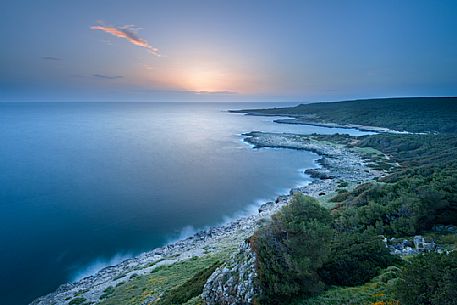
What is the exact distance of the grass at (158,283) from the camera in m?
13.8

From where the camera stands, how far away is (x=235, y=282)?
29.3 feet

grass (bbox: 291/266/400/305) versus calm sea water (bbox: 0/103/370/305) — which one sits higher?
grass (bbox: 291/266/400/305)

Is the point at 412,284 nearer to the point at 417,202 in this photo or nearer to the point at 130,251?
the point at 417,202

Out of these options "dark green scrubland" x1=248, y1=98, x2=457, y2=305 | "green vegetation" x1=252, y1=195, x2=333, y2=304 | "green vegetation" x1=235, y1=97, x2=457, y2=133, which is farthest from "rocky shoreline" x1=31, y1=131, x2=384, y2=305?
"green vegetation" x1=235, y1=97, x2=457, y2=133

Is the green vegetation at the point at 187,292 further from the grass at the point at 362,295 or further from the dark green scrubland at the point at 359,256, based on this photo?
the grass at the point at 362,295

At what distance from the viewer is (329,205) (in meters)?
25.0

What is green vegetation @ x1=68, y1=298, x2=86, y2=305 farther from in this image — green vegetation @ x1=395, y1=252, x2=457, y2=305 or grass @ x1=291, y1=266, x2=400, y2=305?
green vegetation @ x1=395, y1=252, x2=457, y2=305

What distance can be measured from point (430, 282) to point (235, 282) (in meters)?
5.31

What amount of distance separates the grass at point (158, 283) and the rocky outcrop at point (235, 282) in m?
3.22

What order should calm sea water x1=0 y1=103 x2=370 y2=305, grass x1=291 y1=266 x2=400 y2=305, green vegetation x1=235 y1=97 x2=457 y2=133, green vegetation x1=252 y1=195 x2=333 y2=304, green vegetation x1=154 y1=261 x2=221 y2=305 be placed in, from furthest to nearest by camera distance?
green vegetation x1=235 y1=97 x2=457 y2=133 < calm sea water x1=0 y1=103 x2=370 y2=305 < green vegetation x1=154 y1=261 x2=221 y2=305 < green vegetation x1=252 y1=195 x2=333 y2=304 < grass x1=291 y1=266 x2=400 y2=305

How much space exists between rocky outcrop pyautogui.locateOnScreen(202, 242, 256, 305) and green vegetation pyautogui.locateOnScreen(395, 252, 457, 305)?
4.02m

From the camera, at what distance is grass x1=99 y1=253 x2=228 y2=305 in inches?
542

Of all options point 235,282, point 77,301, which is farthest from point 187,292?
point 77,301

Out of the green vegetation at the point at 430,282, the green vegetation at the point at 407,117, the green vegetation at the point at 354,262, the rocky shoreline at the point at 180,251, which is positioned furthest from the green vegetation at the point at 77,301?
the green vegetation at the point at 407,117
